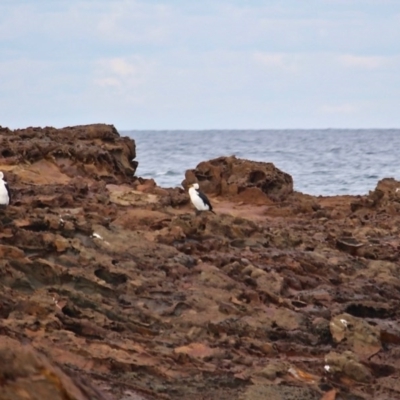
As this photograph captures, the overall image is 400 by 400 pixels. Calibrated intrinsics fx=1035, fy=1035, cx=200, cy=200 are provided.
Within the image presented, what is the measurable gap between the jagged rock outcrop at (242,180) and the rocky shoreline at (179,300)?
6.41ft

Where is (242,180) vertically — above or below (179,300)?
above

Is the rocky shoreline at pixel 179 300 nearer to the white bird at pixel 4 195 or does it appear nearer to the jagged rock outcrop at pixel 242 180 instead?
the white bird at pixel 4 195

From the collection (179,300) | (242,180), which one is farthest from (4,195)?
(242,180)

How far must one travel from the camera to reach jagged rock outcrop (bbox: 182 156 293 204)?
18.3 metres

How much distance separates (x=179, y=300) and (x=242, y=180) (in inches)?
339

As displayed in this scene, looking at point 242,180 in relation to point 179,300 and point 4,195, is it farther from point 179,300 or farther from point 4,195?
point 179,300

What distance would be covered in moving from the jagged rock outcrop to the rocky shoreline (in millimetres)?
1954

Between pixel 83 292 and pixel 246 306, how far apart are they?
65.8 inches

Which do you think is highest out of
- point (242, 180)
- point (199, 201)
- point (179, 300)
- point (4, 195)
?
point (4, 195)

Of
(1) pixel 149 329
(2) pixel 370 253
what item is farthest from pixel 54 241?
(2) pixel 370 253

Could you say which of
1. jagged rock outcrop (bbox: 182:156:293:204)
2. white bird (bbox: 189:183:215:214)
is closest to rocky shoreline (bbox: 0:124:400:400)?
white bird (bbox: 189:183:215:214)

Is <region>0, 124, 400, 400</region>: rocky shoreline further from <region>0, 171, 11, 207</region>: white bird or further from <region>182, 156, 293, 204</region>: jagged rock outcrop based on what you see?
<region>182, 156, 293, 204</region>: jagged rock outcrop

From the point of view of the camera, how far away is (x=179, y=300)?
10312mm

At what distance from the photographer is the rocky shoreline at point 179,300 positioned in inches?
325
